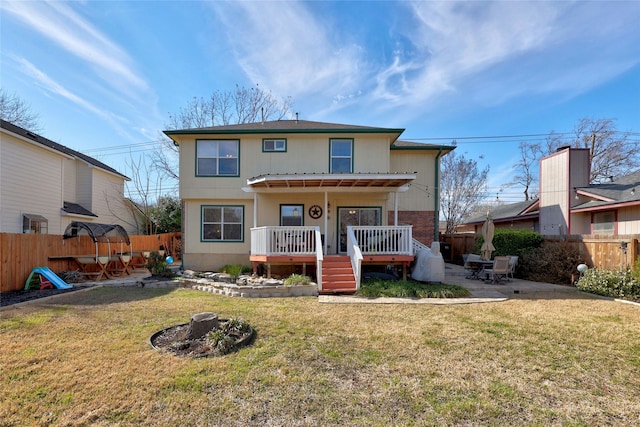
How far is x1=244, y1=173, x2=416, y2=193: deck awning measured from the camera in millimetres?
9484

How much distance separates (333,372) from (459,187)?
23873 millimetres

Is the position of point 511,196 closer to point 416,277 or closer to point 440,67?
point 440,67

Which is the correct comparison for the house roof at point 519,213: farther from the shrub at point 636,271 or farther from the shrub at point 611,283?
the shrub at point 636,271

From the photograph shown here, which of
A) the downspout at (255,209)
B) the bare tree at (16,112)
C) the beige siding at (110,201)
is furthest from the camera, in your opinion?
the bare tree at (16,112)

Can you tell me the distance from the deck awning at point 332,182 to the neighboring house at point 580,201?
1006 centimetres

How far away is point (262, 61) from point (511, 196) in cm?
2971

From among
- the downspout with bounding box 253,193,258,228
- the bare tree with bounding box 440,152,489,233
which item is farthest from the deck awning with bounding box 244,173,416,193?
the bare tree with bounding box 440,152,489,233

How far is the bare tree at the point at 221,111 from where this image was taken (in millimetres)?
22328

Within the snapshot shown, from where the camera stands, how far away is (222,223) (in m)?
11.9

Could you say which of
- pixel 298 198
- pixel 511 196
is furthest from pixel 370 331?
pixel 511 196

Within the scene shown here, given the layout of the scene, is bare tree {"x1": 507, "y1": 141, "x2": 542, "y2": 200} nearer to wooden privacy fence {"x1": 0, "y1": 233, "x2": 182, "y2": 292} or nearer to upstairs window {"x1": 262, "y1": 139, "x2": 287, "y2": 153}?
upstairs window {"x1": 262, "y1": 139, "x2": 287, "y2": 153}

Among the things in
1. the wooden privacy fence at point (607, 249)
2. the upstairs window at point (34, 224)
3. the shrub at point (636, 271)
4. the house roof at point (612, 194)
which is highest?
the house roof at point (612, 194)

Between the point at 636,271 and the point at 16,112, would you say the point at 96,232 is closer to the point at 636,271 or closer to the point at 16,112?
the point at 16,112

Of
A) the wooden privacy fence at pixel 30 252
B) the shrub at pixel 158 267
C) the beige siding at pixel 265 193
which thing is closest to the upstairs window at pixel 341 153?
the beige siding at pixel 265 193
